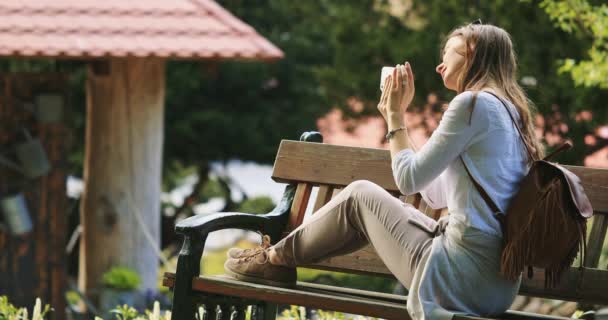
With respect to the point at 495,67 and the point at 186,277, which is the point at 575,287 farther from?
the point at 186,277

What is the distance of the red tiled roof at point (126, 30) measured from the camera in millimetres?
8094

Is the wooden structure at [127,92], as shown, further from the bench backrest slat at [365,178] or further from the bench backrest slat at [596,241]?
the bench backrest slat at [596,241]

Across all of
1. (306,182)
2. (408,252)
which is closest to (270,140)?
(306,182)

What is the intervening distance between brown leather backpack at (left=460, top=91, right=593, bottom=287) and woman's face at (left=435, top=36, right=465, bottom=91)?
346 millimetres

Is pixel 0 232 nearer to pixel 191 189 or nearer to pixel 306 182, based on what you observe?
pixel 306 182

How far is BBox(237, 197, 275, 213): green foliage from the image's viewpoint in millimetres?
13047

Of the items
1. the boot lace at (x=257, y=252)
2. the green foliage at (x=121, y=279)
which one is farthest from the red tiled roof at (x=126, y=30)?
the boot lace at (x=257, y=252)

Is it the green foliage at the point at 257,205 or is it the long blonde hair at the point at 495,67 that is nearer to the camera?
the long blonde hair at the point at 495,67

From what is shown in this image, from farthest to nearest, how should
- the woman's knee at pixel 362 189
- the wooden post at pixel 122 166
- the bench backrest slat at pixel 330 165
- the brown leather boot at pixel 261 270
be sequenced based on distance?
the wooden post at pixel 122 166
the bench backrest slat at pixel 330 165
the brown leather boot at pixel 261 270
the woman's knee at pixel 362 189

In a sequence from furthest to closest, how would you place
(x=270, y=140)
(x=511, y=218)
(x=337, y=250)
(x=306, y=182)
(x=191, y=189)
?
(x=191, y=189)
(x=270, y=140)
(x=306, y=182)
(x=337, y=250)
(x=511, y=218)

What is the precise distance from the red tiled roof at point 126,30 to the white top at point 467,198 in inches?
186

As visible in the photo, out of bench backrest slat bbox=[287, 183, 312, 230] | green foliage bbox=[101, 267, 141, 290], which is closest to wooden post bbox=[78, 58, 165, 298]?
green foliage bbox=[101, 267, 141, 290]

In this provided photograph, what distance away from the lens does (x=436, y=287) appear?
3662 millimetres

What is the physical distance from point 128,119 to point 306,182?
172 inches
